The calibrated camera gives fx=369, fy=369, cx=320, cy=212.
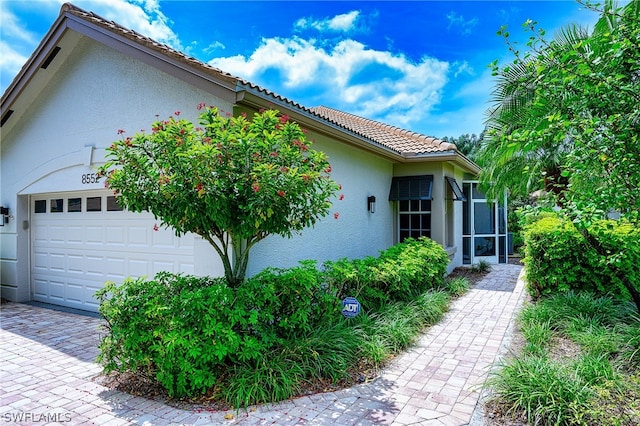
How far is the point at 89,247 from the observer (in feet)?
29.1

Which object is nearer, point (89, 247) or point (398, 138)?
point (89, 247)

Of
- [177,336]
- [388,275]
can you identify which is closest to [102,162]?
[177,336]

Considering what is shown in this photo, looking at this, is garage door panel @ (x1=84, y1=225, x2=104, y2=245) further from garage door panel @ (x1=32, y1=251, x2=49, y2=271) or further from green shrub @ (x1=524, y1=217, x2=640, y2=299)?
green shrub @ (x1=524, y1=217, x2=640, y2=299)

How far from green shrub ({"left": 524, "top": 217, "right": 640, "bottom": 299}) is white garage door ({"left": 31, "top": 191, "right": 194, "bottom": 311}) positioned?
24.2ft

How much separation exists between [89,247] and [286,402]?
23.1 feet

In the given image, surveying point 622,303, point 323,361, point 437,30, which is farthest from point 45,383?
point 437,30

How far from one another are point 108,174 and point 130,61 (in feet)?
12.0

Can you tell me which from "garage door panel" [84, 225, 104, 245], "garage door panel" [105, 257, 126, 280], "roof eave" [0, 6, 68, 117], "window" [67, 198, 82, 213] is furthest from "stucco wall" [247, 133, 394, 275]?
"roof eave" [0, 6, 68, 117]

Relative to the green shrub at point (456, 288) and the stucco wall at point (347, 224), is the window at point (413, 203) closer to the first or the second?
the stucco wall at point (347, 224)

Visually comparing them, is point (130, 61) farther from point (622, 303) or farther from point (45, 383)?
point (622, 303)

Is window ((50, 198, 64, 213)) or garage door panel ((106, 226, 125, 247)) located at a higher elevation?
window ((50, 198, 64, 213))

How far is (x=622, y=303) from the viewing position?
7129 millimetres

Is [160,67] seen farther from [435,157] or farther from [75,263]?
[435,157]

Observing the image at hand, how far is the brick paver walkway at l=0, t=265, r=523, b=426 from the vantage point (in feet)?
13.1
